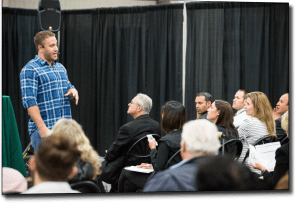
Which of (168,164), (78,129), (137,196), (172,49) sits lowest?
(137,196)

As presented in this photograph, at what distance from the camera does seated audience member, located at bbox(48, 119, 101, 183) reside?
175cm

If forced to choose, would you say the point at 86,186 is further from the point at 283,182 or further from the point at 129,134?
the point at 283,182

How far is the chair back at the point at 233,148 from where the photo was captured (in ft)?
8.29

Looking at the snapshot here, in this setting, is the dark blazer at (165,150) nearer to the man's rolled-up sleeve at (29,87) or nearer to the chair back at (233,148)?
the chair back at (233,148)

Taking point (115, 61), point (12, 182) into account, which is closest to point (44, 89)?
point (12, 182)

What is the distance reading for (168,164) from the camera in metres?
2.32

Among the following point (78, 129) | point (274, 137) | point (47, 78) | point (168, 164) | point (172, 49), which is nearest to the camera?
point (78, 129)

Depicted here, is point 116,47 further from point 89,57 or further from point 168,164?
point 168,164

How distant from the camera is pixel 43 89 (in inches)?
98.5

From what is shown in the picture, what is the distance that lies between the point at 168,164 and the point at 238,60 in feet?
8.19

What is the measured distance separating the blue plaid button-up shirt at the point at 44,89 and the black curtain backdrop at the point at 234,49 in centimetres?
233

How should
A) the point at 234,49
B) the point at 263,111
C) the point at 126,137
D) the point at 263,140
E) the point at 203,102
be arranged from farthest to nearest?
the point at 234,49
the point at 203,102
the point at 263,111
the point at 263,140
the point at 126,137

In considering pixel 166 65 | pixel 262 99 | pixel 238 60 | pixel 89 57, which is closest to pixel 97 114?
pixel 89 57

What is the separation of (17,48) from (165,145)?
3.36m
